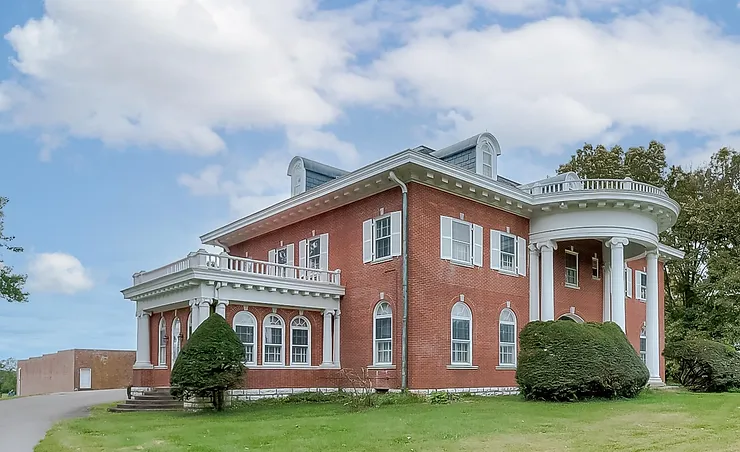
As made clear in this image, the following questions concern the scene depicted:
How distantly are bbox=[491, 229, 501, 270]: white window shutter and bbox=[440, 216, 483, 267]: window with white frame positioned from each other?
0.64 meters

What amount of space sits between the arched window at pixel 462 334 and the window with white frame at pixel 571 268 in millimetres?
5732

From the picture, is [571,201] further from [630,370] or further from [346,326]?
[346,326]

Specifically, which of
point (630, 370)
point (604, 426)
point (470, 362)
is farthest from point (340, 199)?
point (604, 426)

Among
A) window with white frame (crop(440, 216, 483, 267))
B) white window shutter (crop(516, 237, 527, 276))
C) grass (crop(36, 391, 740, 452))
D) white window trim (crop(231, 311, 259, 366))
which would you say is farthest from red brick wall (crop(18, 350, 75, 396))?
→ white window shutter (crop(516, 237, 527, 276))

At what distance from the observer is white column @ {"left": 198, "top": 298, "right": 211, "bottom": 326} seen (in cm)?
2078

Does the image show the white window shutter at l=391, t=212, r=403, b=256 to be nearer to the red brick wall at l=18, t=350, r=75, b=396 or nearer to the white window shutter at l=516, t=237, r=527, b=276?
the white window shutter at l=516, t=237, r=527, b=276

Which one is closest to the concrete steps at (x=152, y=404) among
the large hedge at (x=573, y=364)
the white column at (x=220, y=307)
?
the white column at (x=220, y=307)

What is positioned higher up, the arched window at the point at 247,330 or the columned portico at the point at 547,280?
the columned portico at the point at 547,280

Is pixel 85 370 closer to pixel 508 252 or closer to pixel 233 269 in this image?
pixel 233 269

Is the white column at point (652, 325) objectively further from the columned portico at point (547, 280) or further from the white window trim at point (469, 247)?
the white window trim at point (469, 247)

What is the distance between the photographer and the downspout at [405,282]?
20969 mm

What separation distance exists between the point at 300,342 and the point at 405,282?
446 centimetres

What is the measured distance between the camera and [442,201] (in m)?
22.4

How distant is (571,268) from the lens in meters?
26.9
